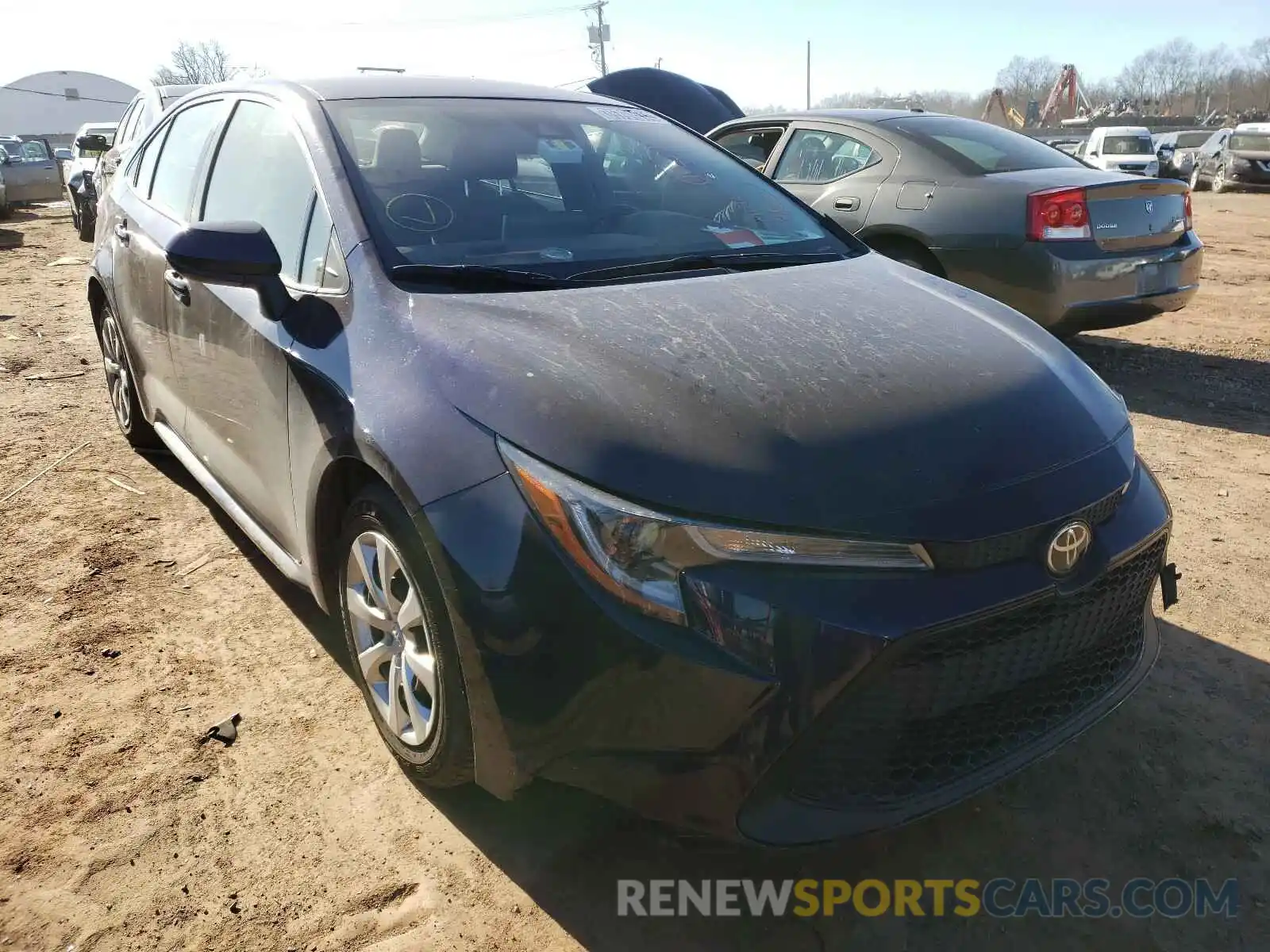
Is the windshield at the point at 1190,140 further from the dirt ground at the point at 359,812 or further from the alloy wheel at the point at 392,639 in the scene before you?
the alloy wheel at the point at 392,639

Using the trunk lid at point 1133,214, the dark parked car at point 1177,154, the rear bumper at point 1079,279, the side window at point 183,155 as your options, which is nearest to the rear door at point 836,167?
the rear bumper at point 1079,279

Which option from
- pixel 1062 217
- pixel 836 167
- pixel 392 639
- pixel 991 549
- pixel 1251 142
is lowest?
pixel 1251 142

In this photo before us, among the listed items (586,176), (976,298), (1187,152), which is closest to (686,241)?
(586,176)

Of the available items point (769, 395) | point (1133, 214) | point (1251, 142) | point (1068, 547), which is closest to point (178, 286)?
point (769, 395)

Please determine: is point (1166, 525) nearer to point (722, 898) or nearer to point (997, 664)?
point (997, 664)

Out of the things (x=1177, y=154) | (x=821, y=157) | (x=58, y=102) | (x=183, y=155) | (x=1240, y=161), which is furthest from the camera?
(x=58, y=102)

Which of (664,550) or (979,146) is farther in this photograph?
(979,146)

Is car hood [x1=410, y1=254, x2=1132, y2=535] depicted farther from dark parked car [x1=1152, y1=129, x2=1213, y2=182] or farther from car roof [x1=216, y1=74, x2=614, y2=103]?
dark parked car [x1=1152, y1=129, x2=1213, y2=182]

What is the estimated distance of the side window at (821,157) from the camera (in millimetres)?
5910

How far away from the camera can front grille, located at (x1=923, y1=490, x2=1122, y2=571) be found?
67.1 inches

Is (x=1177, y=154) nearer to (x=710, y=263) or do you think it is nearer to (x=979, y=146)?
(x=979, y=146)

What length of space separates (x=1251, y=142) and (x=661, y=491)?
23995 millimetres

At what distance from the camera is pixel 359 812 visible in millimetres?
2266

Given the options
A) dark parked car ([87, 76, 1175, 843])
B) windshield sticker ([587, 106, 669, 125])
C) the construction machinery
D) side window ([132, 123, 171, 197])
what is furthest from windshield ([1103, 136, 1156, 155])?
the construction machinery
